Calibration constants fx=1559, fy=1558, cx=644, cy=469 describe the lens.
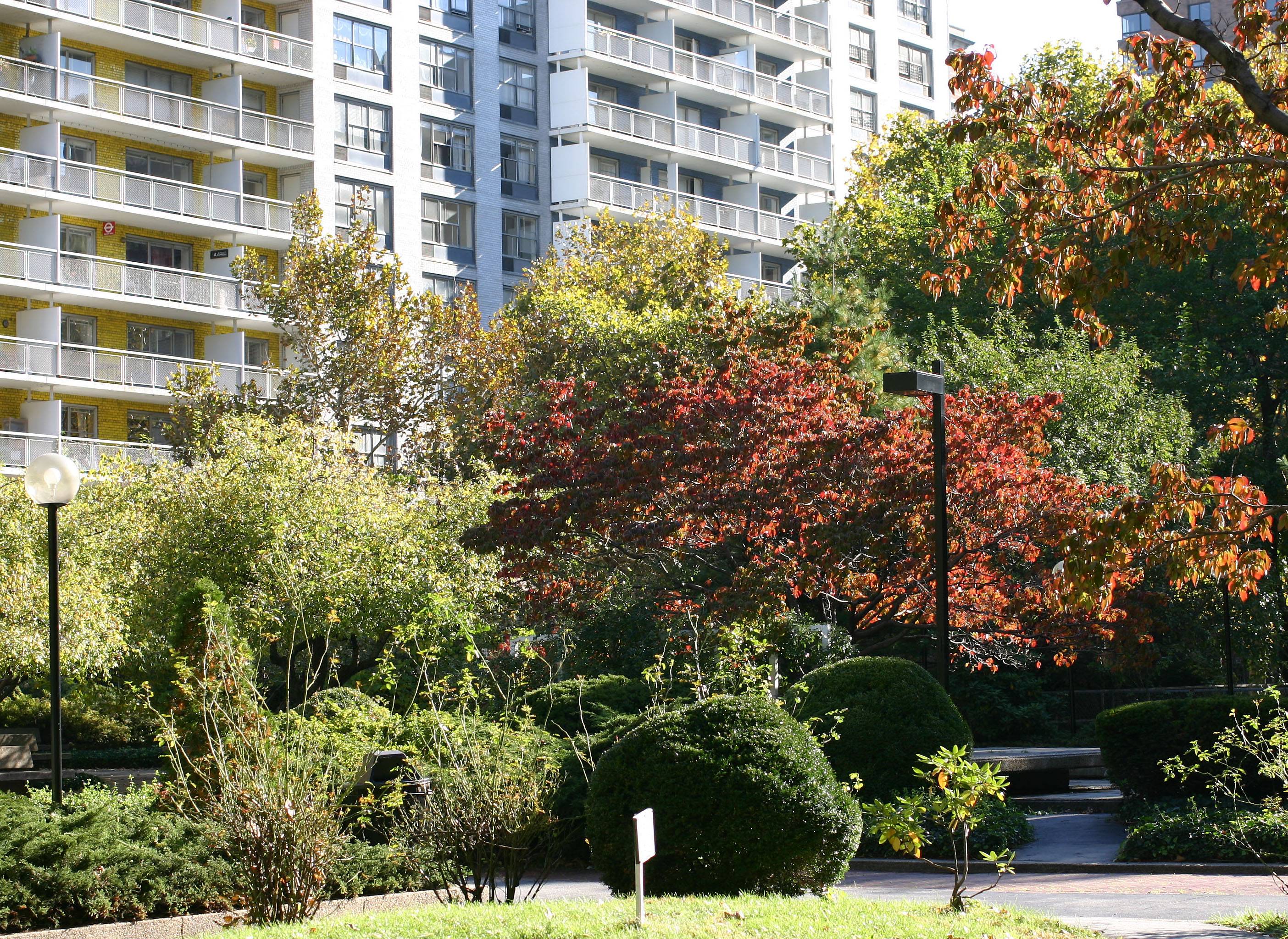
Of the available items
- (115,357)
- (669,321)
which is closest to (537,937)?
(669,321)

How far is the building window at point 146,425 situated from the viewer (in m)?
45.0

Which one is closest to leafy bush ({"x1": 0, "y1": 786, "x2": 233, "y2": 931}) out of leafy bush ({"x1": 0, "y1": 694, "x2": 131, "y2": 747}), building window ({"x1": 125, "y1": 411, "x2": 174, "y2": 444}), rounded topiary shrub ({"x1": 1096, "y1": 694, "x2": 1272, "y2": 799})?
rounded topiary shrub ({"x1": 1096, "y1": 694, "x2": 1272, "y2": 799})

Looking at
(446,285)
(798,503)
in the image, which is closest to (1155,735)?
(798,503)

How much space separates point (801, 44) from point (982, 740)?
40.0m

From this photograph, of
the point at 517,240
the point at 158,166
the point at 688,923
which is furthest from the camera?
the point at 517,240

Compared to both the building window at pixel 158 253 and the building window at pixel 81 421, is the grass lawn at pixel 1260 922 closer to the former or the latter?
the building window at pixel 81 421

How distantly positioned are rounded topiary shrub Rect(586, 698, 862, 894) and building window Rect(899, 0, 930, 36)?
216 feet

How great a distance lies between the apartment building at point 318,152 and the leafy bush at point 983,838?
90.8 feet

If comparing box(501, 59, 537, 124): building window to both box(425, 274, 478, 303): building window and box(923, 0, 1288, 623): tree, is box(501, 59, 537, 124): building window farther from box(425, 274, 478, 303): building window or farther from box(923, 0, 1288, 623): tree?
box(923, 0, 1288, 623): tree

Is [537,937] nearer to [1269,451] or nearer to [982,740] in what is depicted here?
[982,740]

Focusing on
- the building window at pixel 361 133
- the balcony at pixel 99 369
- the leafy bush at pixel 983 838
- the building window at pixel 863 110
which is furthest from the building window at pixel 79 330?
the building window at pixel 863 110

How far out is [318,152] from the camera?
48.9 m

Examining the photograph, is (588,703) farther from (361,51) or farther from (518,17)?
(518,17)

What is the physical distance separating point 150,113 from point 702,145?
22012 millimetres
